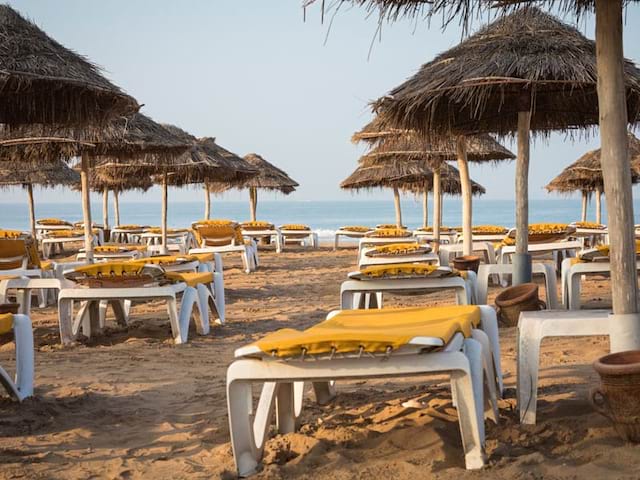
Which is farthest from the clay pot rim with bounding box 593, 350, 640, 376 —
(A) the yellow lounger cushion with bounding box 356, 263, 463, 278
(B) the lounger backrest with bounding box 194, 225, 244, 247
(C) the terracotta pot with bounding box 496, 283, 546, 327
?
(B) the lounger backrest with bounding box 194, 225, 244, 247

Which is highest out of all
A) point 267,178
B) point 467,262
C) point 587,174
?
point 267,178

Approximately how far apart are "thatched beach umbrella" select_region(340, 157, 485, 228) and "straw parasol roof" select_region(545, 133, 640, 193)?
6.10ft

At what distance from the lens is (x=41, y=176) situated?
17.5 m

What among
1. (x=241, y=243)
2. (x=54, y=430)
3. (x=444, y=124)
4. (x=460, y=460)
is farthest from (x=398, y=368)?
(x=241, y=243)

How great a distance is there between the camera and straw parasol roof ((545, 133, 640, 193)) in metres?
14.3

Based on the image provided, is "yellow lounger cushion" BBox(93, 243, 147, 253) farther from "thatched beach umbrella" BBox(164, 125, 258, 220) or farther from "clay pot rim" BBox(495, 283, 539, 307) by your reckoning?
"clay pot rim" BBox(495, 283, 539, 307)

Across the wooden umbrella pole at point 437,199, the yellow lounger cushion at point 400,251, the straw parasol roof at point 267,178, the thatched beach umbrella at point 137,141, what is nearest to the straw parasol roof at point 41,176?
the straw parasol roof at point 267,178

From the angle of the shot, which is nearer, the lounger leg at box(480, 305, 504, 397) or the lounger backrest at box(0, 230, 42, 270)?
the lounger leg at box(480, 305, 504, 397)

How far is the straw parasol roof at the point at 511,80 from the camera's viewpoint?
556 cm

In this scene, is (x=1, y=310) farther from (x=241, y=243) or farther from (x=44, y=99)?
(x=241, y=243)

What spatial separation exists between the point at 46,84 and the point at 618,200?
12.0 ft

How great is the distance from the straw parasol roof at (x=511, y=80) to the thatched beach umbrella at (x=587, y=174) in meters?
7.10

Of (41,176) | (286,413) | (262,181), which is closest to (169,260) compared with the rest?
(286,413)

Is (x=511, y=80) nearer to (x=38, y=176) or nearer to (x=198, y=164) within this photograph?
(x=198, y=164)
